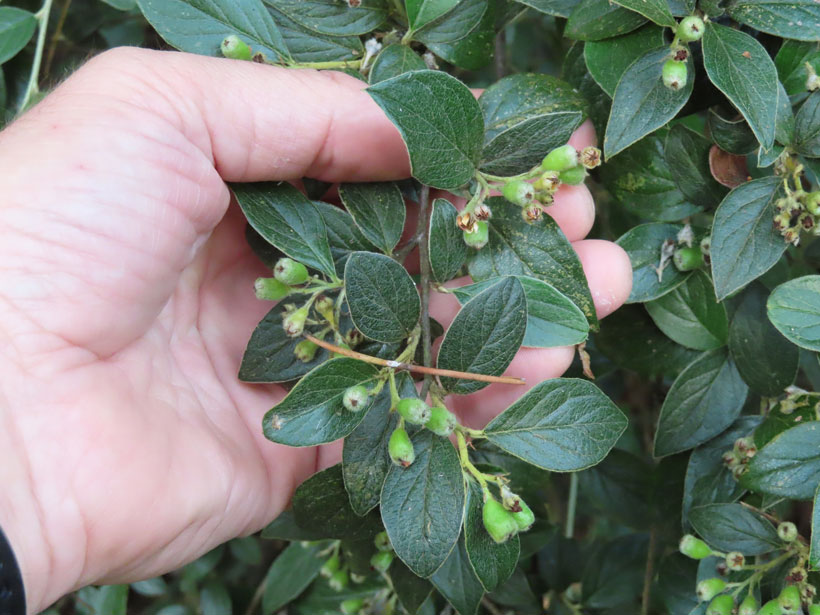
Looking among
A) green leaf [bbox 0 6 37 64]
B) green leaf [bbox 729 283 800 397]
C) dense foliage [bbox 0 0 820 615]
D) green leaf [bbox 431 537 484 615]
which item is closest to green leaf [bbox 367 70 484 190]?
dense foliage [bbox 0 0 820 615]

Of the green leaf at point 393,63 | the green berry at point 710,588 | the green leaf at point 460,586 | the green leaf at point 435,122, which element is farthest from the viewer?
the green leaf at point 460,586

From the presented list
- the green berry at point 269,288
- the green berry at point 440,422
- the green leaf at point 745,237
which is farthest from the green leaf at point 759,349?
the green berry at point 269,288

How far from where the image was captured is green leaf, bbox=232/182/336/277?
4.36 ft

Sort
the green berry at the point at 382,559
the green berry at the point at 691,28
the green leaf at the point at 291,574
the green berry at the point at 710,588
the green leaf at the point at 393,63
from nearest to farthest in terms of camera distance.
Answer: the green berry at the point at 691,28, the green leaf at the point at 393,63, the green berry at the point at 710,588, the green berry at the point at 382,559, the green leaf at the point at 291,574

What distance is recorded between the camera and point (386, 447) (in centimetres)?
133

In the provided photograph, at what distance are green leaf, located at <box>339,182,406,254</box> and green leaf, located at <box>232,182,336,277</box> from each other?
78mm

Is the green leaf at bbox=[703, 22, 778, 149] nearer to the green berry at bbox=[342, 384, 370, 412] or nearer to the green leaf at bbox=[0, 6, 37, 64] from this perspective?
the green berry at bbox=[342, 384, 370, 412]

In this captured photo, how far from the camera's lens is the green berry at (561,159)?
127cm

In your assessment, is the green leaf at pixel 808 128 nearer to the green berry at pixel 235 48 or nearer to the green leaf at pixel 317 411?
the green leaf at pixel 317 411

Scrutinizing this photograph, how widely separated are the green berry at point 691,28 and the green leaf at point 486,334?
0.51 meters

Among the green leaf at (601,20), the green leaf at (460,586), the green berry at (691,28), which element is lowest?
the green leaf at (460,586)

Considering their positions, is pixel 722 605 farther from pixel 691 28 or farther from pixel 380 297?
pixel 691 28

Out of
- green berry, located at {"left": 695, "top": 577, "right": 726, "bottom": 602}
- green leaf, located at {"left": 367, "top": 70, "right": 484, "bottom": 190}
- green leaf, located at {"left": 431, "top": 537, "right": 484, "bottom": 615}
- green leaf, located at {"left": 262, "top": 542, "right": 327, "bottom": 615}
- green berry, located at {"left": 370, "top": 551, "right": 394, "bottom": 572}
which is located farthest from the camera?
green leaf, located at {"left": 262, "top": 542, "right": 327, "bottom": 615}

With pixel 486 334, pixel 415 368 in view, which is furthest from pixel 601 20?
pixel 415 368
